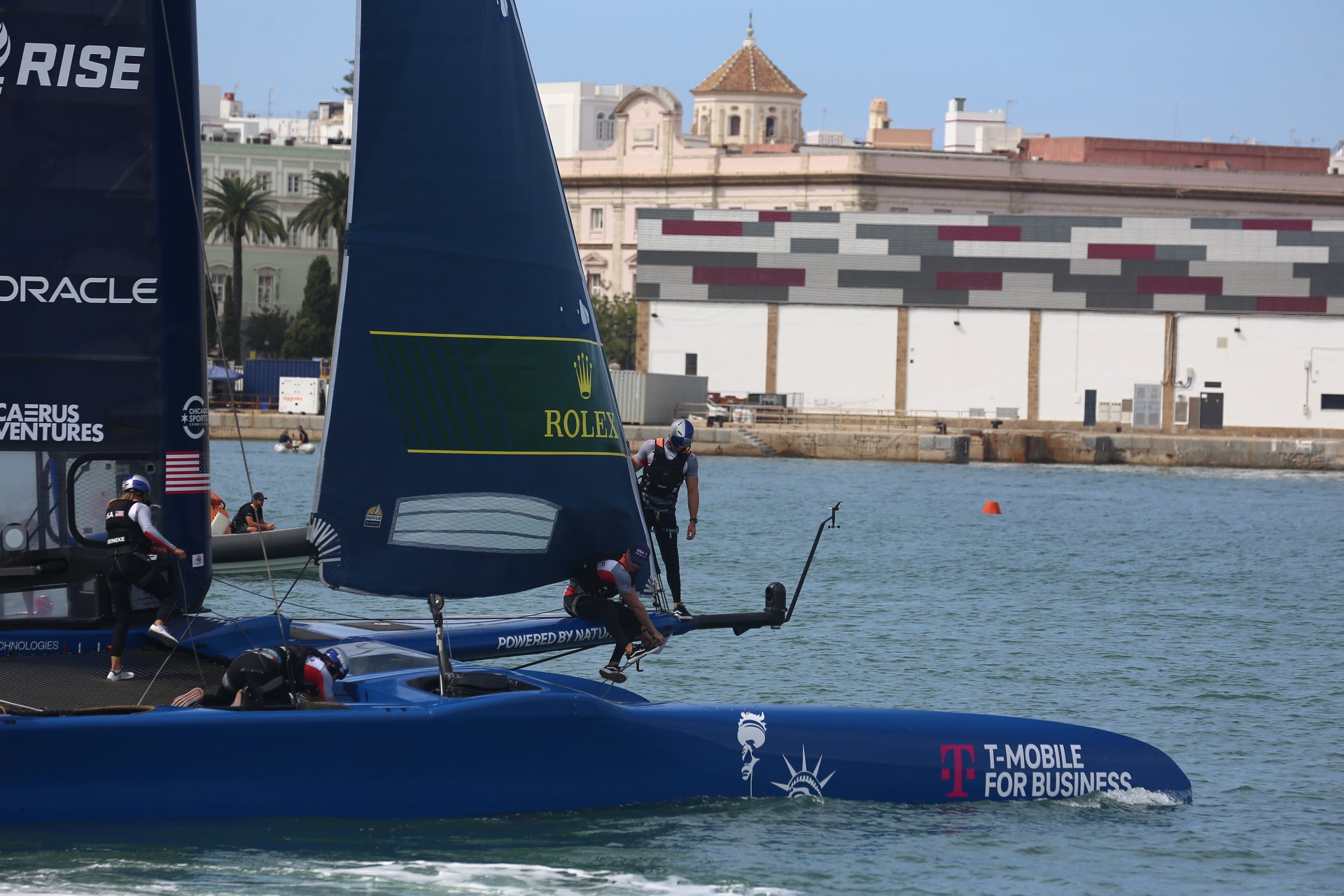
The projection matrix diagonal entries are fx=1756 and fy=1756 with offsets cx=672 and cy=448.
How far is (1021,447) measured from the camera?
6188cm

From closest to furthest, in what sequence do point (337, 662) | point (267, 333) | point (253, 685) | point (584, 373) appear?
point (253, 685) < point (337, 662) < point (584, 373) < point (267, 333)

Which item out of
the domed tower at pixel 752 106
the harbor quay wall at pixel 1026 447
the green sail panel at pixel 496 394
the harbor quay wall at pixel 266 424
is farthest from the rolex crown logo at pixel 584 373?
the domed tower at pixel 752 106

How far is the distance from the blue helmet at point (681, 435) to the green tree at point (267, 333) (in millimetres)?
72782

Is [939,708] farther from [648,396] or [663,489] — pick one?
[648,396]

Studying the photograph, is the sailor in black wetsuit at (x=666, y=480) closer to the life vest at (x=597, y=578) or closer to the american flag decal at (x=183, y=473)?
the life vest at (x=597, y=578)

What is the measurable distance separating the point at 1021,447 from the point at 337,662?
53967mm

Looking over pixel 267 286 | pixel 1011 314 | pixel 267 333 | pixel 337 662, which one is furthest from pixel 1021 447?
pixel 337 662

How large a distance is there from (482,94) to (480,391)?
168cm

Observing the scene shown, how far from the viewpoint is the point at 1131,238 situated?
68.5m

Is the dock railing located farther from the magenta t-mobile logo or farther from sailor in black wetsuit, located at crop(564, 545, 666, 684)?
the magenta t-mobile logo

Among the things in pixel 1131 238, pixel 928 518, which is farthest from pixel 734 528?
pixel 1131 238

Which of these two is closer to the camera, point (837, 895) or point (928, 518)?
point (837, 895)

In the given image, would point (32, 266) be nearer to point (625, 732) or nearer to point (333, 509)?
point (333, 509)

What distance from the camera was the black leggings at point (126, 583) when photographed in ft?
33.9
